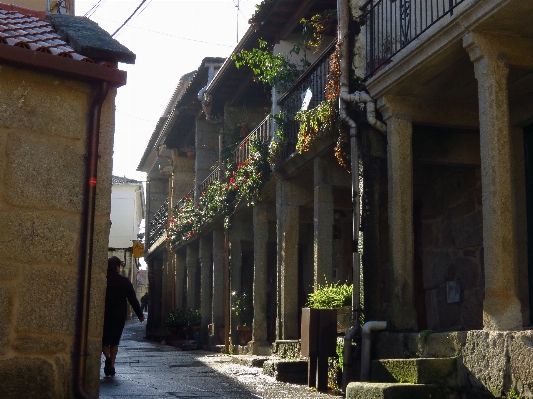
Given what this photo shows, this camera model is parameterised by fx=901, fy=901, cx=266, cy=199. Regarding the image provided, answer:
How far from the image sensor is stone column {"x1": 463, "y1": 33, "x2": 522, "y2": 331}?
754 cm

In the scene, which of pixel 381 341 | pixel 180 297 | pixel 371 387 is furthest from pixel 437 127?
pixel 180 297

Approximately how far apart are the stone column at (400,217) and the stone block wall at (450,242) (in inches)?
65.5

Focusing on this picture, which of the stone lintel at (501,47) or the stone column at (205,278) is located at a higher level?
the stone lintel at (501,47)

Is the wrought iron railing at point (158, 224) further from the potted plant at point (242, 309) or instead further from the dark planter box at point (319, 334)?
the dark planter box at point (319, 334)

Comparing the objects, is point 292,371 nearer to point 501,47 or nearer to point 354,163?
point 354,163

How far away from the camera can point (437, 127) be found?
35.4 feet

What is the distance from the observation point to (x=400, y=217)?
963 cm

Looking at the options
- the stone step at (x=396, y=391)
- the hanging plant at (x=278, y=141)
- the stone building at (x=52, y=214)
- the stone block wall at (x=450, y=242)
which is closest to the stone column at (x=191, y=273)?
the hanging plant at (x=278, y=141)

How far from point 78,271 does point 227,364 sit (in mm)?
7419

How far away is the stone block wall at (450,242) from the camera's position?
11062 mm

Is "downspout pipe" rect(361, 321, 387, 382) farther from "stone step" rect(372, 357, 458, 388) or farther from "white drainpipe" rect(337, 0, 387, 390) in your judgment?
"stone step" rect(372, 357, 458, 388)

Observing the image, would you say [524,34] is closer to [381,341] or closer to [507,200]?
[507,200]

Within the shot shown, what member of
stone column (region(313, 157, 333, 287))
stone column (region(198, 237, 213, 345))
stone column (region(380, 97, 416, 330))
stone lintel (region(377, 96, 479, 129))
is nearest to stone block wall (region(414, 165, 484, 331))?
stone lintel (region(377, 96, 479, 129))

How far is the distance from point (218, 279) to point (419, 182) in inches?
296
